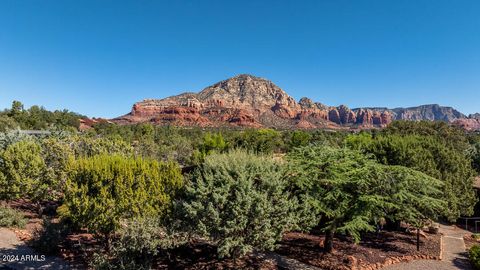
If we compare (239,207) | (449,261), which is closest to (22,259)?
(239,207)

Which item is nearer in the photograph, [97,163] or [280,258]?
[97,163]

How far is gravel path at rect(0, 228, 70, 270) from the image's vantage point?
12.4m

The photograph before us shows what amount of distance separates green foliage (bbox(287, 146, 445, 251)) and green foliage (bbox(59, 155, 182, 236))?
597 cm

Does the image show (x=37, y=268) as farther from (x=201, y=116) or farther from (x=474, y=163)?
(x=201, y=116)

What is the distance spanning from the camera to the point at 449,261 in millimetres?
15125

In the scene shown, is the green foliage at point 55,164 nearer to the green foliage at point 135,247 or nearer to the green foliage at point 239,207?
the green foliage at point 135,247

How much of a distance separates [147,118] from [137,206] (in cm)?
19190

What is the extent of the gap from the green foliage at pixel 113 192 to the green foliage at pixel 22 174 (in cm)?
649

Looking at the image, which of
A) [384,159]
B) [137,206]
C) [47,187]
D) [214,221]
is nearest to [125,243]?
[137,206]

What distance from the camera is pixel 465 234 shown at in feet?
69.0

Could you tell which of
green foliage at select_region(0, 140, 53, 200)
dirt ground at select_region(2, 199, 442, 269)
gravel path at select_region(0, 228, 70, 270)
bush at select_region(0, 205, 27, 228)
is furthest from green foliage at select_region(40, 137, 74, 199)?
gravel path at select_region(0, 228, 70, 270)

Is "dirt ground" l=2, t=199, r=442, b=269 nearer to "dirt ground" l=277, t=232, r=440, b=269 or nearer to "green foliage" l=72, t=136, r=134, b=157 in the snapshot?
"dirt ground" l=277, t=232, r=440, b=269

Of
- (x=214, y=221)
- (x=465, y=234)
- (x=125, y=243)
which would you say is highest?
(x=214, y=221)

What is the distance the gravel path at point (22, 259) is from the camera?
12352 millimetres
